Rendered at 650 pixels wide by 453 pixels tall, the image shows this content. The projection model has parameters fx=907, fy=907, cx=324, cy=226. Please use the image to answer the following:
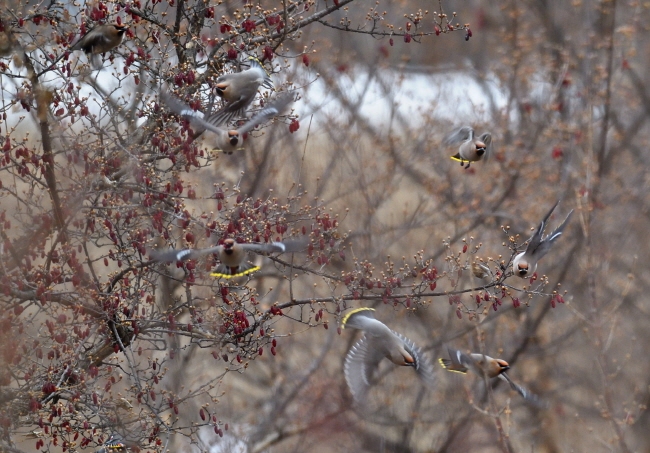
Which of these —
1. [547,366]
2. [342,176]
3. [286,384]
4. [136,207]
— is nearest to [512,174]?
[342,176]

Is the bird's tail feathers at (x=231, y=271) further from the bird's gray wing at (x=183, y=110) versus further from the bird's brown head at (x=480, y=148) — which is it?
the bird's brown head at (x=480, y=148)

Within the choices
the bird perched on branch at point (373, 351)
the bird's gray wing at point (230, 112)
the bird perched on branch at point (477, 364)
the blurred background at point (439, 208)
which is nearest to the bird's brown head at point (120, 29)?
the blurred background at point (439, 208)

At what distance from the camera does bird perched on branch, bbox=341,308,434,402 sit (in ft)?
18.4

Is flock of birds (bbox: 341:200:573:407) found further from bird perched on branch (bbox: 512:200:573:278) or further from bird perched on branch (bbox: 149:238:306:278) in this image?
bird perched on branch (bbox: 149:238:306:278)

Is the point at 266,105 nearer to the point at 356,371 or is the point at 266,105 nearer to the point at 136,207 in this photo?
the point at 136,207

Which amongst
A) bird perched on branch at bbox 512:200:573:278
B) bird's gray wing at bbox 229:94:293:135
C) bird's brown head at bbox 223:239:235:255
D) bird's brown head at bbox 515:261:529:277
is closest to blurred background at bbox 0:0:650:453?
bird's gray wing at bbox 229:94:293:135

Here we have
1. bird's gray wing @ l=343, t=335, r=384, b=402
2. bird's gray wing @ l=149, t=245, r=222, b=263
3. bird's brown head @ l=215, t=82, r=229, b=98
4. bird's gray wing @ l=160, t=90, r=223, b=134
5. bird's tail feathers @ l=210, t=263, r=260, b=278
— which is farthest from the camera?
bird's gray wing @ l=343, t=335, r=384, b=402

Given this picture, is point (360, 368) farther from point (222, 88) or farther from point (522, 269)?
point (222, 88)

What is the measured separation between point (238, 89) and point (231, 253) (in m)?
1.07

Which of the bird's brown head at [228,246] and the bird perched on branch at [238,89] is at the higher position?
the bird perched on branch at [238,89]

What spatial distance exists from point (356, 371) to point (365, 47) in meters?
6.90

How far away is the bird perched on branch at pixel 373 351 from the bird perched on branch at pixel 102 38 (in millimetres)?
2147

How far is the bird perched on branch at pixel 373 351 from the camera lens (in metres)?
5.59

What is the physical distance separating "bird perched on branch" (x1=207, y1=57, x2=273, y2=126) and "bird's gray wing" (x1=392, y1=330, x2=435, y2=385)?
1.71 m
